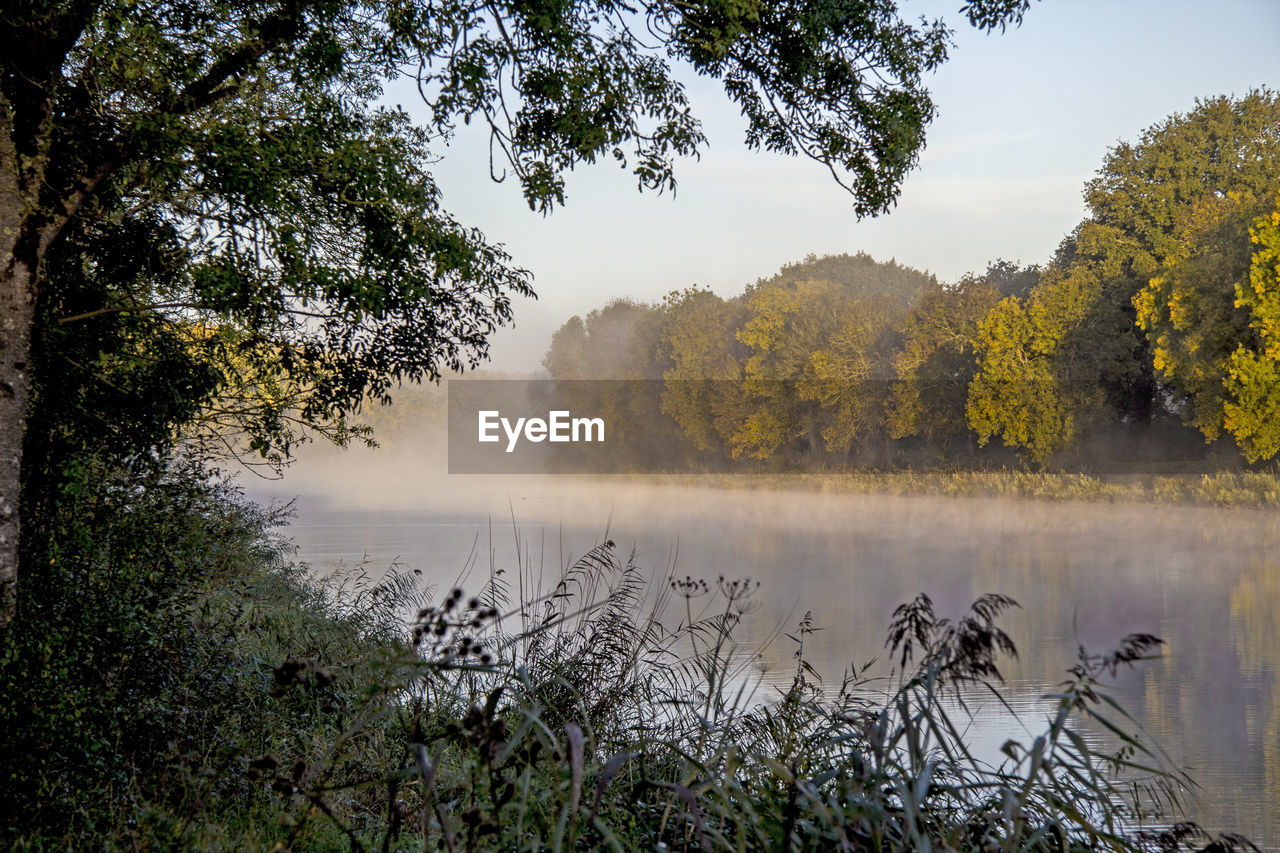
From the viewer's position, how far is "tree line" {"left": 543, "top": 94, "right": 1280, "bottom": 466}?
2694 cm

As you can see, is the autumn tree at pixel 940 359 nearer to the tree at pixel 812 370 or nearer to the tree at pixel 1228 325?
the tree at pixel 812 370

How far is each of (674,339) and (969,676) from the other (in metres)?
54.2

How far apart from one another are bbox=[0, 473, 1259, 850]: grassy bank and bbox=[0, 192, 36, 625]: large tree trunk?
0.44 metres

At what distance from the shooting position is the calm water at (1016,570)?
9820 mm

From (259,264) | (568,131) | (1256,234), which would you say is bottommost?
(259,264)

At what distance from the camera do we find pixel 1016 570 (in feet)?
65.6

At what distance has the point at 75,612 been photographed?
18.1 feet

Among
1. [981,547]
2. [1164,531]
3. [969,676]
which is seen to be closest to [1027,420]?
[1164,531]

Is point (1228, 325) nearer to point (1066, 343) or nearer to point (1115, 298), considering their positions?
point (1066, 343)

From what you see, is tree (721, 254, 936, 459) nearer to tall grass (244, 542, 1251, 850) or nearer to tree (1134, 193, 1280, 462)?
tree (1134, 193, 1280, 462)

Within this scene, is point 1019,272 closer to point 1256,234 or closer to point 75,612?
point 1256,234

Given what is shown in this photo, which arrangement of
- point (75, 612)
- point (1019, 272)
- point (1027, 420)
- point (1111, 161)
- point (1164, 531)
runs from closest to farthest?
point (75, 612), point (1164, 531), point (1027, 420), point (1111, 161), point (1019, 272)

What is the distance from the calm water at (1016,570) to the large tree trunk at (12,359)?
9.32ft

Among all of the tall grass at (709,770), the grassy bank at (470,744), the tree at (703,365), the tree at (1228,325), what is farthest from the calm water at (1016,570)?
the tree at (703,365)
